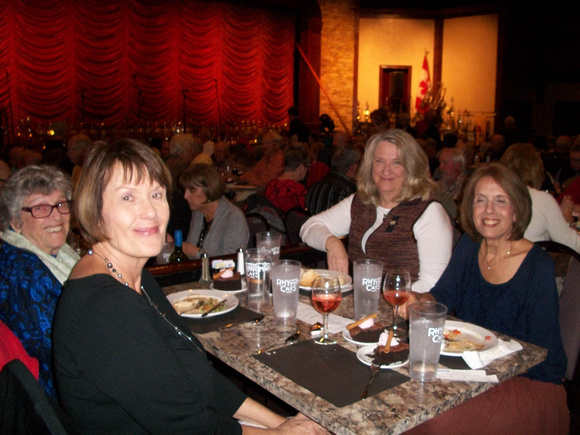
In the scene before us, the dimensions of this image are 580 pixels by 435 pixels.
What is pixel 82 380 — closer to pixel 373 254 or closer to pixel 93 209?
pixel 93 209

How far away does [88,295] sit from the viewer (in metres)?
1.31

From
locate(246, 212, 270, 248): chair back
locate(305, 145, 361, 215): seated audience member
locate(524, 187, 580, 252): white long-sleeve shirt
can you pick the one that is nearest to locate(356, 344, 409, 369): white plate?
locate(524, 187, 580, 252): white long-sleeve shirt

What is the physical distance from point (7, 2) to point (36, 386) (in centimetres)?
1127

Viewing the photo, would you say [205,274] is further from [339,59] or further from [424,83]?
[424,83]

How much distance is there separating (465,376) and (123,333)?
3.08 ft

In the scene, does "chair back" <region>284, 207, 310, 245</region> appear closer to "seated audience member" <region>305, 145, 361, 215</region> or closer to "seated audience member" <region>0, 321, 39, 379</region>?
"seated audience member" <region>305, 145, 361, 215</region>

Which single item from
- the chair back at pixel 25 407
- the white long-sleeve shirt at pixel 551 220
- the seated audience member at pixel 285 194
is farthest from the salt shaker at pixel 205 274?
the seated audience member at pixel 285 194

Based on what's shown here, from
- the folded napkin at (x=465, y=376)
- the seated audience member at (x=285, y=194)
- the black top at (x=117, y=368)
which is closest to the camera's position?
the black top at (x=117, y=368)

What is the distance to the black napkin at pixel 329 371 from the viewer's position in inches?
57.3

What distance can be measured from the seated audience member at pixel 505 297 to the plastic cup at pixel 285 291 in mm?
412

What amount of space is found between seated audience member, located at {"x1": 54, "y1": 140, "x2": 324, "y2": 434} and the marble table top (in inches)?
6.5

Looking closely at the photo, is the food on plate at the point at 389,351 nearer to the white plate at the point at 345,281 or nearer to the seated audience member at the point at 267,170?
the white plate at the point at 345,281

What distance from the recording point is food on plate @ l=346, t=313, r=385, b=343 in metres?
1.78

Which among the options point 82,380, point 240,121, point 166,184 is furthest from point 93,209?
point 240,121
